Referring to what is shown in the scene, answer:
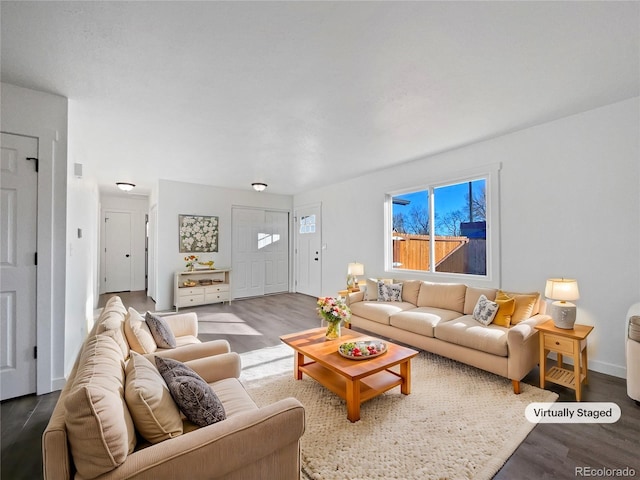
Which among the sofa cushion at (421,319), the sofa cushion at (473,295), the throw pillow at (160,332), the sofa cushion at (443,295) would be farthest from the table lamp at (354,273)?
the throw pillow at (160,332)

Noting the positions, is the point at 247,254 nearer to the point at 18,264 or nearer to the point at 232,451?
the point at 18,264

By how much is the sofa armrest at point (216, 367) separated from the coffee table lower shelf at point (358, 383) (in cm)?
79

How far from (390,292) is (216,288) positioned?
3710 mm

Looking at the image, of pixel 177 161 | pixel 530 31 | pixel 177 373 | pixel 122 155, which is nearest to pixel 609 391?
pixel 530 31

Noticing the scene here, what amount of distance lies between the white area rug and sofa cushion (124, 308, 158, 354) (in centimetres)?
95

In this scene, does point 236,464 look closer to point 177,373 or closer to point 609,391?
point 177,373

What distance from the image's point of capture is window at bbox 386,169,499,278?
3820mm

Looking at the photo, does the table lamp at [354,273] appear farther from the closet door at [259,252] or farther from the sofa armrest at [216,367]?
the sofa armrest at [216,367]

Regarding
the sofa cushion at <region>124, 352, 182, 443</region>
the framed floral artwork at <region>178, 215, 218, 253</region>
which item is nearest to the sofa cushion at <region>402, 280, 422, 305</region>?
the sofa cushion at <region>124, 352, 182, 443</region>

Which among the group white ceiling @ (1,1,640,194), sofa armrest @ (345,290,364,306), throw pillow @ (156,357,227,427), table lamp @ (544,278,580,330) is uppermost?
white ceiling @ (1,1,640,194)

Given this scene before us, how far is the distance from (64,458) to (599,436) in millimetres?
2972

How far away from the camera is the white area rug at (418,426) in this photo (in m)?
1.68

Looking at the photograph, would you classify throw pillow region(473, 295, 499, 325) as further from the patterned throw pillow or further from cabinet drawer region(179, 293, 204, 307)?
cabinet drawer region(179, 293, 204, 307)

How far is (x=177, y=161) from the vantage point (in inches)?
175
